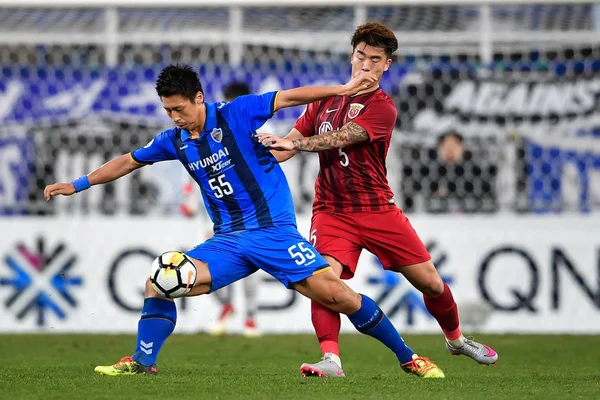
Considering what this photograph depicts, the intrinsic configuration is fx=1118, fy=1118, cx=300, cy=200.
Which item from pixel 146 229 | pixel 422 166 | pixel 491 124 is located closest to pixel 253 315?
pixel 146 229

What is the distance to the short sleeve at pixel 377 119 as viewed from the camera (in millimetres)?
7465

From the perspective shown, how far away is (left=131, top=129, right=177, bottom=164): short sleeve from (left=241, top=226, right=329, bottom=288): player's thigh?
748 mm

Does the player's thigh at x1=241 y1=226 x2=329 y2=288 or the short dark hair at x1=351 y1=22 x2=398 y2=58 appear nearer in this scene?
the player's thigh at x1=241 y1=226 x2=329 y2=288

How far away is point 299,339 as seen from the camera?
1130 centimetres

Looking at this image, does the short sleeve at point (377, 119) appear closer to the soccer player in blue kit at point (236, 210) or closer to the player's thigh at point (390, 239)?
the soccer player in blue kit at point (236, 210)

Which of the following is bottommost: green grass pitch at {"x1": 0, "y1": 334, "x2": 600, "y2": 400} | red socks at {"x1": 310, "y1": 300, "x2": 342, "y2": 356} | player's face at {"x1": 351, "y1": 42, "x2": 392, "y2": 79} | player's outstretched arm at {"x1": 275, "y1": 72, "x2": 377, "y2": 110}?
green grass pitch at {"x1": 0, "y1": 334, "x2": 600, "y2": 400}

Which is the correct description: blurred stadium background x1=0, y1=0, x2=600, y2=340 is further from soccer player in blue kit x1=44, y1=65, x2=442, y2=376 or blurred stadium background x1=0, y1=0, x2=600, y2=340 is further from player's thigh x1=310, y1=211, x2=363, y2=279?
soccer player in blue kit x1=44, y1=65, x2=442, y2=376

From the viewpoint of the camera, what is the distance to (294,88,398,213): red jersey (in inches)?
299

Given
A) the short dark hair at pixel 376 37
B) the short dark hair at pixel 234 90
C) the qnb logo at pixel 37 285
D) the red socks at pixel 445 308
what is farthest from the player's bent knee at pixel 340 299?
the qnb logo at pixel 37 285

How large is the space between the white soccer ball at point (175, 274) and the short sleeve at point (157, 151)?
0.76 m

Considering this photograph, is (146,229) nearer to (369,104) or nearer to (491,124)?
(491,124)

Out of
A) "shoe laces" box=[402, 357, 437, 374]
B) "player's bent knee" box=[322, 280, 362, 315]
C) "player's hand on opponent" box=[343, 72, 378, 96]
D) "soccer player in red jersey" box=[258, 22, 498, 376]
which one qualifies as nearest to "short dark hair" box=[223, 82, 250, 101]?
"soccer player in red jersey" box=[258, 22, 498, 376]

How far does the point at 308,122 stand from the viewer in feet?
25.9

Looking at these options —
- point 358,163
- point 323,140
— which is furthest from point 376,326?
point 323,140
